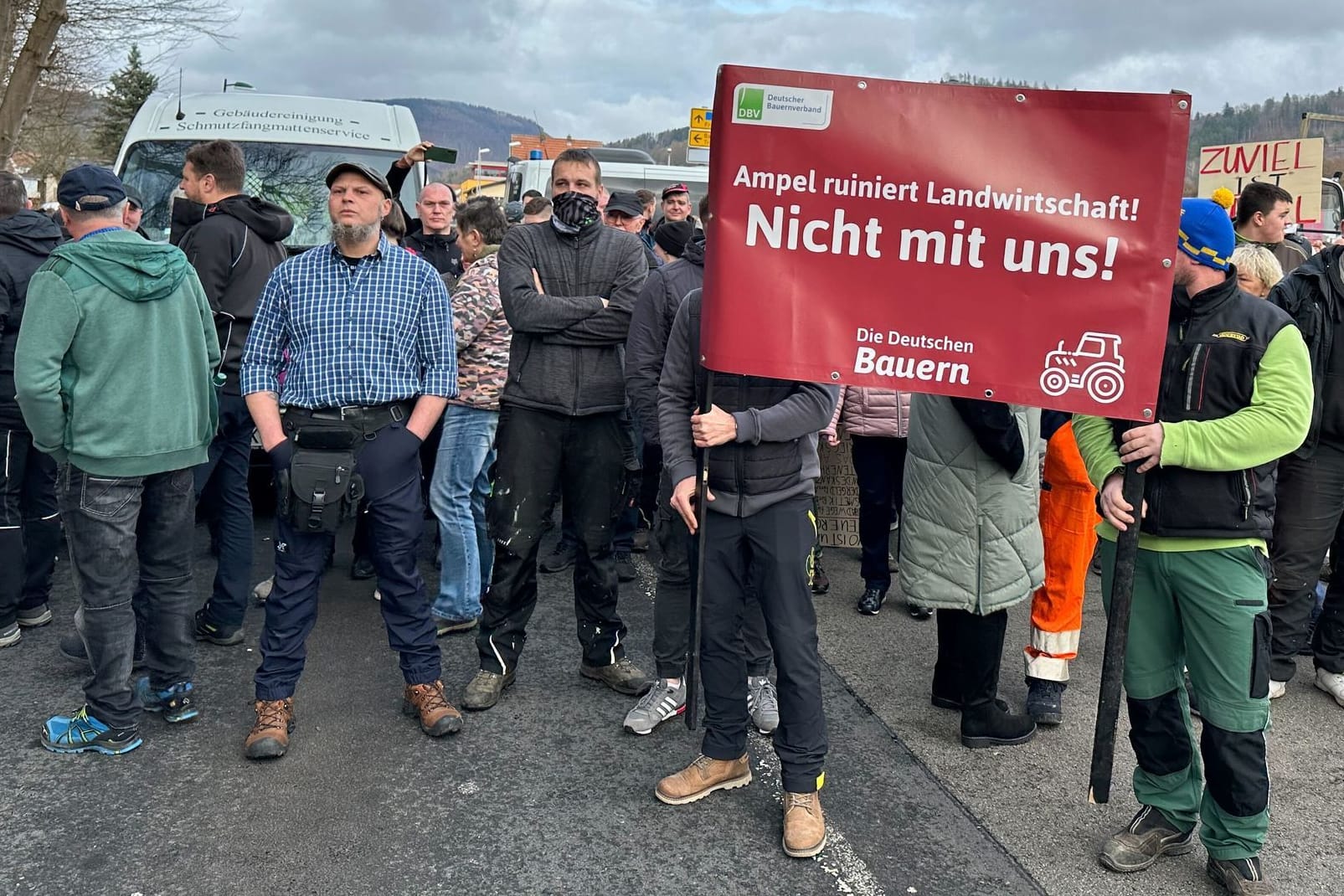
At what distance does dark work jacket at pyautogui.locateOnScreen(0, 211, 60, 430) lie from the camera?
4973 millimetres

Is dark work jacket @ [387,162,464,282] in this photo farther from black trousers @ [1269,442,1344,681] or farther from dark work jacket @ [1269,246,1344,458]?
black trousers @ [1269,442,1344,681]

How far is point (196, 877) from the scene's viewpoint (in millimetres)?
3264

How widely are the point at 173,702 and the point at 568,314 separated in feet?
6.91

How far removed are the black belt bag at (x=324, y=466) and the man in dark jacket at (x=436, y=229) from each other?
2888 mm

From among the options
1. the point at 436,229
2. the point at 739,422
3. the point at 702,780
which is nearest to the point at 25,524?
the point at 436,229

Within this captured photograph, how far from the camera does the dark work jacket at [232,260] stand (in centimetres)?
511

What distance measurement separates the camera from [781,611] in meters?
3.62

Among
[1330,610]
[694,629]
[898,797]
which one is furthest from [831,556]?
[694,629]

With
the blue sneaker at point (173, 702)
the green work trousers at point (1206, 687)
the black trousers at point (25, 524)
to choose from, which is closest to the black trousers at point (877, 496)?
the green work trousers at point (1206, 687)

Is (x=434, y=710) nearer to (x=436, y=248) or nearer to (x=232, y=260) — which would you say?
(x=232, y=260)

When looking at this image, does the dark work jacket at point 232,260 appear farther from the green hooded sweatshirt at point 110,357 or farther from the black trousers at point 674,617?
the black trousers at point 674,617

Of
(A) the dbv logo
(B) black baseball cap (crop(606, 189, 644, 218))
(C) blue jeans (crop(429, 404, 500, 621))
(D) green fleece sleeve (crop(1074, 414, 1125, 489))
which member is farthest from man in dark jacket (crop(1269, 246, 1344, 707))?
(C) blue jeans (crop(429, 404, 500, 621))

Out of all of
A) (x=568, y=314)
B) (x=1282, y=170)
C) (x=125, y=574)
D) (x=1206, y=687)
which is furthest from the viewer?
(x=1282, y=170)

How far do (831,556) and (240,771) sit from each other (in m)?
4.06
